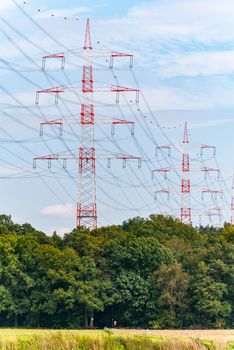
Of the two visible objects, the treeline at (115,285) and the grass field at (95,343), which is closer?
the grass field at (95,343)

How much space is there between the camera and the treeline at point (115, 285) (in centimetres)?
11512

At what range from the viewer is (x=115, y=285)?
118m

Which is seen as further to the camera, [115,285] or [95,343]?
[115,285]

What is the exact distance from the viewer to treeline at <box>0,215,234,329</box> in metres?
115

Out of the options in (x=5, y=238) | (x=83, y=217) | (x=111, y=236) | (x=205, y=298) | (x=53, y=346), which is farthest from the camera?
(x=111, y=236)

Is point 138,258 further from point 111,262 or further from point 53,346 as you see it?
point 53,346

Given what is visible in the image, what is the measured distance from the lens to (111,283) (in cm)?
11788

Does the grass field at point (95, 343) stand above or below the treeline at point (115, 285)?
below

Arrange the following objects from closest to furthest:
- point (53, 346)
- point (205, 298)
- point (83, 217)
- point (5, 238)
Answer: point (53, 346), point (83, 217), point (205, 298), point (5, 238)

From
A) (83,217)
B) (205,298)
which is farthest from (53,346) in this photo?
(205,298)

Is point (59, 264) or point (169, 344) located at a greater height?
point (59, 264)

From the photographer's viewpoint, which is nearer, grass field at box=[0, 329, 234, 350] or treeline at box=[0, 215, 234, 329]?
grass field at box=[0, 329, 234, 350]

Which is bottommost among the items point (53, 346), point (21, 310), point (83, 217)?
point (53, 346)

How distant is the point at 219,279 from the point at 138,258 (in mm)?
9847
